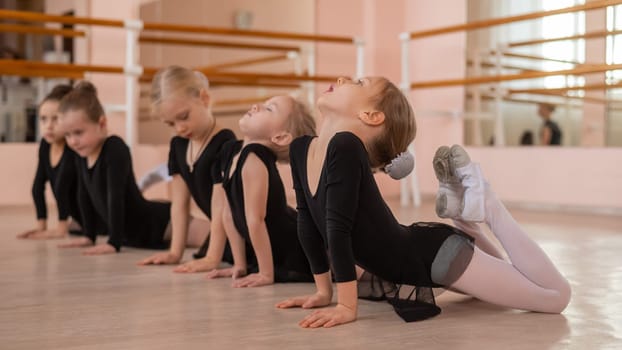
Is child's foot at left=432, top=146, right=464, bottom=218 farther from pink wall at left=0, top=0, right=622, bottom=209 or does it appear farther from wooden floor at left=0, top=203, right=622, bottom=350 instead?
pink wall at left=0, top=0, right=622, bottom=209

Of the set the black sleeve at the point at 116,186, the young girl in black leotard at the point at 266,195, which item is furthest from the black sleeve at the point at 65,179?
the young girl in black leotard at the point at 266,195

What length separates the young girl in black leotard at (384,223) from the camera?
1272 millimetres

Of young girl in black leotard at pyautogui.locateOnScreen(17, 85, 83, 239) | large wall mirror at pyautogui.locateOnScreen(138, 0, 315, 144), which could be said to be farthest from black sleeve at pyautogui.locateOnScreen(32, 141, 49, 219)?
large wall mirror at pyautogui.locateOnScreen(138, 0, 315, 144)

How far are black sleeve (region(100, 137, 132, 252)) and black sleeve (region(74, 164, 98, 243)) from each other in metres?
0.18

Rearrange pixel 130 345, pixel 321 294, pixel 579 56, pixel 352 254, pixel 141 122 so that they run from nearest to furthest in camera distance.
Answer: pixel 130 345 < pixel 352 254 < pixel 321 294 < pixel 579 56 < pixel 141 122

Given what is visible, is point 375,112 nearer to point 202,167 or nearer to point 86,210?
point 202,167

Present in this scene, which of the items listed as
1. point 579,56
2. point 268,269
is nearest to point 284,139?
point 268,269

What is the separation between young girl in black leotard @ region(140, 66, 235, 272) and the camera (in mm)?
1915

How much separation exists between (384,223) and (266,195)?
41 cm

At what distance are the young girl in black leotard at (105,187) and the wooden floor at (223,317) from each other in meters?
0.30

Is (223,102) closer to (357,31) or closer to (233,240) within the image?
(357,31)

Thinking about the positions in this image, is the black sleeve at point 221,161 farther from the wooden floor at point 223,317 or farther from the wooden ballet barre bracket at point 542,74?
the wooden ballet barre bracket at point 542,74

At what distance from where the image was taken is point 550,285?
1369mm

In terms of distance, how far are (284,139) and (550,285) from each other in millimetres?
608
